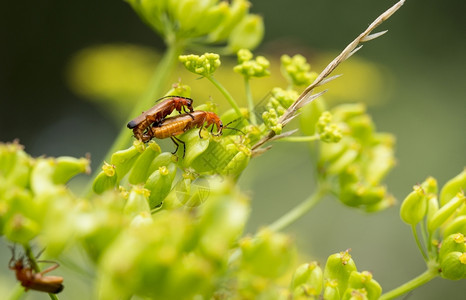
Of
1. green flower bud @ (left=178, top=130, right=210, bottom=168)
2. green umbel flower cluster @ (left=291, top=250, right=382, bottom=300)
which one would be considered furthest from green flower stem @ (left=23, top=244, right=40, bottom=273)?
green umbel flower cluster @ (left=291, top=250, right=382, bottom=300)

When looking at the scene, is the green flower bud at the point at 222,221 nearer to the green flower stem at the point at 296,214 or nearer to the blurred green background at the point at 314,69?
the green flower stem at the point at 296,214

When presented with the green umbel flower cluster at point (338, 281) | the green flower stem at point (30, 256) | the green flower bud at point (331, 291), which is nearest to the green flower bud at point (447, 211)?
the green umbel flower cluster at point (338, 281)

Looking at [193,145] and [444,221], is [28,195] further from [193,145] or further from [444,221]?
[444,221]

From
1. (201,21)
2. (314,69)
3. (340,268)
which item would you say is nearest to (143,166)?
(340,268)

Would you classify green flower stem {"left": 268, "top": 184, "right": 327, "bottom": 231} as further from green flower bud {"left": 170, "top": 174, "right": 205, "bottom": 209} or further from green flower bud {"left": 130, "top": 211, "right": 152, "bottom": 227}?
green flower bud {"left": 130, "top": 211, "right": 152, "bottom": 227}

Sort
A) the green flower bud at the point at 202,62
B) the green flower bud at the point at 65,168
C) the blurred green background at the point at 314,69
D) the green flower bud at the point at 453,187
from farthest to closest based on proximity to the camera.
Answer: the blurred green background at the point at 314,69 < the green flower bud at the point at 453,187 < the green flower bud at the point at 202,62 < the green flower bud at the point at 65,168

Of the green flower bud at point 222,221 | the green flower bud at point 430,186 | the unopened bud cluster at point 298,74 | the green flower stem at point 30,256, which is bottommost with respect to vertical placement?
the green flower bud at point 430,186

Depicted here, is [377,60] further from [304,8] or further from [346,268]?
[346,268]
